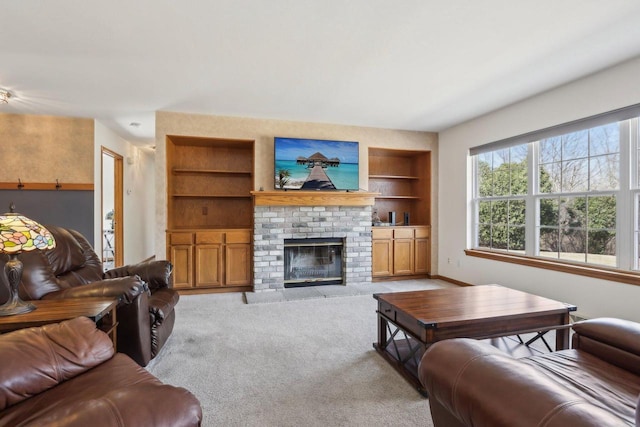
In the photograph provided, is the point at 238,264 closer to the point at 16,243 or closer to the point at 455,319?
the point at 16,243

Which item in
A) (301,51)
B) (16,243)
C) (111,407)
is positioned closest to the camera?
(111,407)

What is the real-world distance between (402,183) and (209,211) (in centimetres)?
342

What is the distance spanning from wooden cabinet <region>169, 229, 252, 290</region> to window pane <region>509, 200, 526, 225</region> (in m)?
3.54

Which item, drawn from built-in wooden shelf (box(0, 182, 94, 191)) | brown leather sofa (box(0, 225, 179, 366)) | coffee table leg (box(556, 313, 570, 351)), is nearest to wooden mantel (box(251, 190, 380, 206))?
brown leather sofa (box(0, 225, 179, 366))

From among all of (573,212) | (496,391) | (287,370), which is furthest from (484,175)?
(496,391)

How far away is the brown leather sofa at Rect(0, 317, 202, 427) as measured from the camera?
0.80 m

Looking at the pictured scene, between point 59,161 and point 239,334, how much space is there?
3746 millimetres

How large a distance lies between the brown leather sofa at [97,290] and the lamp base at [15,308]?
0.24 metres

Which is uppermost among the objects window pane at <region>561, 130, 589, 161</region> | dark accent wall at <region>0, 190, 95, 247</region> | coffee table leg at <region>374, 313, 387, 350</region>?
window pane at <region>561, 130, 589, 161</region>

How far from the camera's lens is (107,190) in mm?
6996

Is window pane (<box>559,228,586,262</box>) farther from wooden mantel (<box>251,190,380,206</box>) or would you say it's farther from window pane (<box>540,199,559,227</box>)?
wooden mantel (<box>251,190,380,206</box>)

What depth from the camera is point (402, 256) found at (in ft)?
17.4

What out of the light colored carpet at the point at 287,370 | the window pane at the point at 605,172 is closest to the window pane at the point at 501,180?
the window pane at the point at 605,172

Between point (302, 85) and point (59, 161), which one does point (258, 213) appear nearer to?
point (302, 85)
